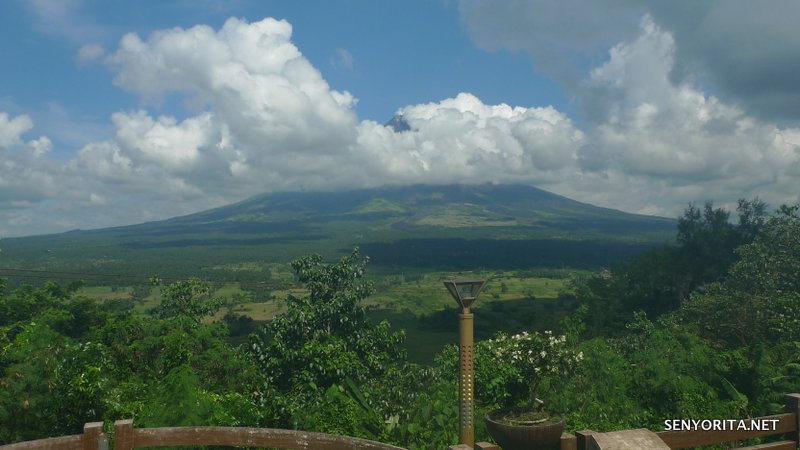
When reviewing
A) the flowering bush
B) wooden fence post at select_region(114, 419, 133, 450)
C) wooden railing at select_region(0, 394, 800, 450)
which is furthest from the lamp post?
the flowering bush

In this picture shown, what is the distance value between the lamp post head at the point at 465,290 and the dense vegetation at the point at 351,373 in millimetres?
3502

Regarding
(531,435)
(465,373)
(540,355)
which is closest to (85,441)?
(465,373)

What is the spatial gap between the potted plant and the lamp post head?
52.2 inches

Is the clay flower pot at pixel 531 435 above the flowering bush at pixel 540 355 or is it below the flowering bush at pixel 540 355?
above

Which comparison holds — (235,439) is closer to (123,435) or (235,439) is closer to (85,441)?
(123,435)

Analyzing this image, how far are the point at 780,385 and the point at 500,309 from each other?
66728 mm

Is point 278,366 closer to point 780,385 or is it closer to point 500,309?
point 780,385

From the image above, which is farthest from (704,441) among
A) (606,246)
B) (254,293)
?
(606,246)

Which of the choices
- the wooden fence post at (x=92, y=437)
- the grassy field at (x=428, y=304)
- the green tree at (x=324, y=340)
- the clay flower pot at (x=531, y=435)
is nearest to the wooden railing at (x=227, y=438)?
the wooden fence post at (x=92, y=437)

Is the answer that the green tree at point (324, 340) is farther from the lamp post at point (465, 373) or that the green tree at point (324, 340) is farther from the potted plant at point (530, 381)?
the lamp post at point (465, 373)

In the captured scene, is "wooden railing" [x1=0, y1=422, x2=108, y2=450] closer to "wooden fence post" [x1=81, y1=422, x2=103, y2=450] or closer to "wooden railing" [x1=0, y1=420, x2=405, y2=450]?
"wooden fence post" [x1=81, y1=422, x2=103, y2=450]

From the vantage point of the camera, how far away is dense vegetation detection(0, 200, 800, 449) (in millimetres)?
9656

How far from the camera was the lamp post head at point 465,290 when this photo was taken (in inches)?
244

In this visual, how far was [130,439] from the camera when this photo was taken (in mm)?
5324
